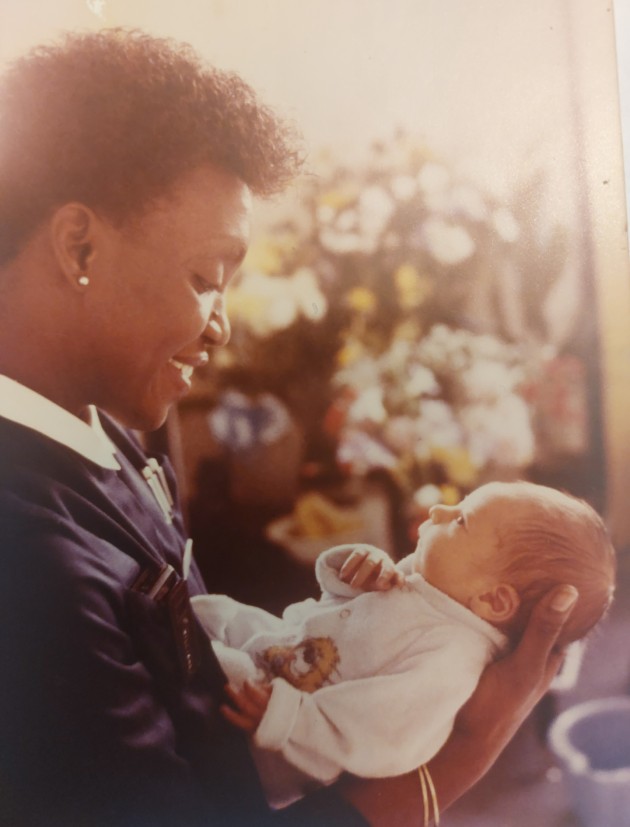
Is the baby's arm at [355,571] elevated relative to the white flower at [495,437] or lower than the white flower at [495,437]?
lower

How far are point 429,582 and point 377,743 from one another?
0.24m

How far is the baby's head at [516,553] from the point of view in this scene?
3.38 feet

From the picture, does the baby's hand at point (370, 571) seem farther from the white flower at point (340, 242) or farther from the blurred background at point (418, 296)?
the white flower at point (340, 242)

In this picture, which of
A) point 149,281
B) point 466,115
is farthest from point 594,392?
point 149,281

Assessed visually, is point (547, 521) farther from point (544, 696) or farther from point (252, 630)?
point (252, 630)

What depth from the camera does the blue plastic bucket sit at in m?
1.10

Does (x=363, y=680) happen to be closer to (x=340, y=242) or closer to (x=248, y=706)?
(x=248, y=706)

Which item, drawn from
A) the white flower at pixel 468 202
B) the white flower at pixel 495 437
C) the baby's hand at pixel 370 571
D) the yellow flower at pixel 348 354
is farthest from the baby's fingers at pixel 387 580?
the white flower at pixel 468 202

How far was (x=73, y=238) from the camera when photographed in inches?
37.9

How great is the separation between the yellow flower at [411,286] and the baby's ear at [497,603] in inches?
17.0

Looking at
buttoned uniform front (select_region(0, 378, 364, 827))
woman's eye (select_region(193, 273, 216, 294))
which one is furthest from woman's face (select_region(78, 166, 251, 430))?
buttoned uniform front (select_region(0, 378, 364, 827))

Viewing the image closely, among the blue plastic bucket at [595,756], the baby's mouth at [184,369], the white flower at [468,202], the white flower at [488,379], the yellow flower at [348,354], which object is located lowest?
the blue plastic bucket at [595,756]

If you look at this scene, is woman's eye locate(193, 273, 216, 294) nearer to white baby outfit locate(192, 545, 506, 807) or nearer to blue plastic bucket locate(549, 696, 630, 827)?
white baby outfit locate(192, 545, 506, 807)

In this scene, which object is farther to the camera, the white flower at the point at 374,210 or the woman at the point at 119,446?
the white flower at the point at 374,210
